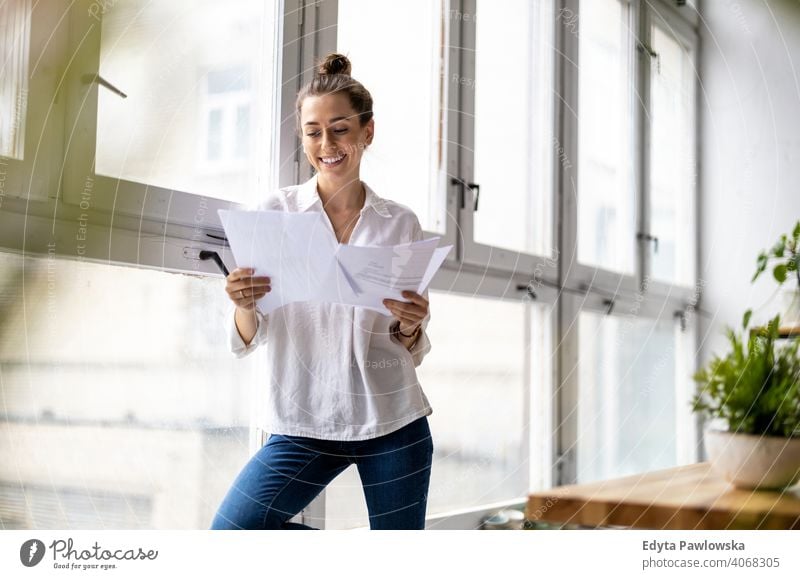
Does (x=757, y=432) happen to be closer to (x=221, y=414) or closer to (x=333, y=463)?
(x=333, y=463)

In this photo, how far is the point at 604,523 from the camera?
1043 mm

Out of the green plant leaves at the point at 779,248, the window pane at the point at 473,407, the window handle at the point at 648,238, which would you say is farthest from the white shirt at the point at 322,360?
the green plant leaves at the point at 779,248

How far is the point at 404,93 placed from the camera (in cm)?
102

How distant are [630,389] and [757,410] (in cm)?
17

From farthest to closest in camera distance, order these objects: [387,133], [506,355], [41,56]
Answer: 1. [506,355]
2. [387,133]
3. [41,56]

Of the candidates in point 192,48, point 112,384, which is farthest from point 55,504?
point 192,48

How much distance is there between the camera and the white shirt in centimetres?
88

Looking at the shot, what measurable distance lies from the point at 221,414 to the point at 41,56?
0.43 m

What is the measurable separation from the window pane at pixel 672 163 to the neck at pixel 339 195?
47 centimetres

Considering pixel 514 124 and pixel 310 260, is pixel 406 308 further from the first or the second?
pixel 514 124

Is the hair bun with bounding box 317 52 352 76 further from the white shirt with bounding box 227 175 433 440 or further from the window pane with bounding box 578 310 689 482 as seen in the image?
the window pane with bounding box 578 310 689 482

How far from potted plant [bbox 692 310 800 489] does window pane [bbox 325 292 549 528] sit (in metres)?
0.25

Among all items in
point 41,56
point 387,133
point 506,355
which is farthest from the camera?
point 506,355

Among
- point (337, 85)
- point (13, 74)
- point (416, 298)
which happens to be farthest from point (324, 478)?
point (13, 74)
